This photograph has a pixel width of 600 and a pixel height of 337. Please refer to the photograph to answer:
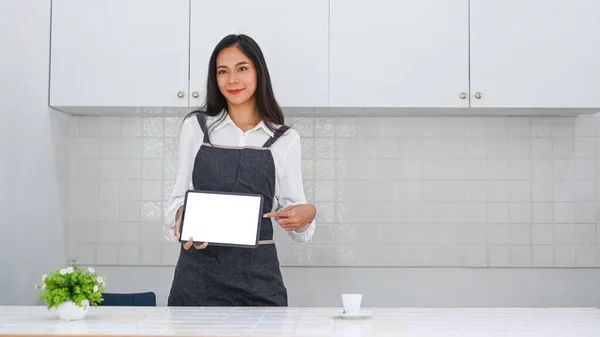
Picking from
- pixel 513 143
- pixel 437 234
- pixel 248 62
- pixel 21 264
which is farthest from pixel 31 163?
pixel 513 143

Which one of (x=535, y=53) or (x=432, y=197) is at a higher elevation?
(x=535, y=53)

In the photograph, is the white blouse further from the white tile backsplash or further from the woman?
the white tile backsplash

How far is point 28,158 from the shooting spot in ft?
10.6

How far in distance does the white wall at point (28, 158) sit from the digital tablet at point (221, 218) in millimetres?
937

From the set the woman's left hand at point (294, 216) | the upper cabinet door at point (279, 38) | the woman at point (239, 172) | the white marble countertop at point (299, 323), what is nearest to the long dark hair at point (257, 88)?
the woman at point (239, 172)

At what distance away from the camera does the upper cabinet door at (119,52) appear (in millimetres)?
3352

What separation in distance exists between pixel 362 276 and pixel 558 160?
96 cm

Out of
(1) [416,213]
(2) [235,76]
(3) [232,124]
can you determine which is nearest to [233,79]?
(2) [235,76]

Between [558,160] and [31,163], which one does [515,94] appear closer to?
[558,160]

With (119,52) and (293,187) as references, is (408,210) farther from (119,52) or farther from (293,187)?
(119,52)

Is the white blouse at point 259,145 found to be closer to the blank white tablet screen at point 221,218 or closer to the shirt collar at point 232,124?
the shirt collar at point 232,124

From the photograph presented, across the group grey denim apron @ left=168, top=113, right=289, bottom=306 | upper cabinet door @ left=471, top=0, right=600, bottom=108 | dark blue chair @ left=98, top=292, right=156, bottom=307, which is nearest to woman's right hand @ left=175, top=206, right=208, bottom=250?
grey denim apron @ left=168, top=113, right=289, bottom=306

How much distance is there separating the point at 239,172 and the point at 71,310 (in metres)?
0.92

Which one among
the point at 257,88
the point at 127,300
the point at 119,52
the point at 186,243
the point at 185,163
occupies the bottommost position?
the point at 127,300
